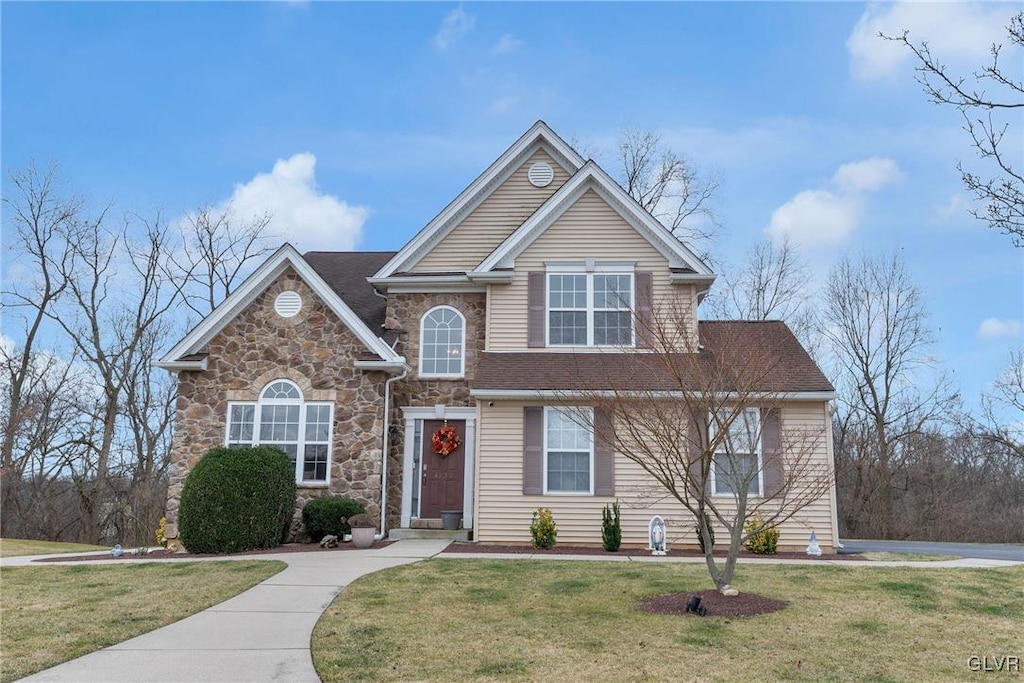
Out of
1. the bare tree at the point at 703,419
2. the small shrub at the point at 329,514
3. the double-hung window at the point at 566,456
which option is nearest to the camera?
the bare tree at the point at 703,419

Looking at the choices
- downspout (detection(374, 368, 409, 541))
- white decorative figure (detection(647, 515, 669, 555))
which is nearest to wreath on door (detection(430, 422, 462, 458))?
downspout (detection(374, 368, 409, 541))

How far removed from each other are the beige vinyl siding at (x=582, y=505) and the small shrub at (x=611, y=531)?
0.47 metres

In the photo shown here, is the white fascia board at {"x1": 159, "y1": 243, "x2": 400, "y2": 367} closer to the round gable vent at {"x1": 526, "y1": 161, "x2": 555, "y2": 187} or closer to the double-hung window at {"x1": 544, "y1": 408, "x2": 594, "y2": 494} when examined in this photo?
the double-hung window at {"x1": 544, "y1": 408, "x2": 594, "y2": 494}

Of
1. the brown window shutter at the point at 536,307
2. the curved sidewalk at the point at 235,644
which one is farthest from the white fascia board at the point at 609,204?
the curved sidewalk at the point at 235,644

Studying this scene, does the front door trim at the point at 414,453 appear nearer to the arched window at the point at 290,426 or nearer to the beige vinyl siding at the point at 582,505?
the beige vinyl siding at the point at 582,505

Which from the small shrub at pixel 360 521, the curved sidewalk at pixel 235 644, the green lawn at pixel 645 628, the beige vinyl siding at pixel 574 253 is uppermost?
the beige vinyl siding at pixel 574 253

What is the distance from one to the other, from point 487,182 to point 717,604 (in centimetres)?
1211

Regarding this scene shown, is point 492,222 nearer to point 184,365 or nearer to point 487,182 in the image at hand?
point 487,182

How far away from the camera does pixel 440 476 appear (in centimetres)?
1673

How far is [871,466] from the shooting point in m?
27.5

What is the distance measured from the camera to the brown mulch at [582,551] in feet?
44.6

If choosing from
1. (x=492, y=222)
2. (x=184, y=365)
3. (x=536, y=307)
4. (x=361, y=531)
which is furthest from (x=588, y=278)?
(x=184, y=365)

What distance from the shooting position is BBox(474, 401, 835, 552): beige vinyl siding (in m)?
14.8

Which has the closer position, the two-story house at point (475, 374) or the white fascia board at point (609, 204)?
the two-story house at point (475, 374)
